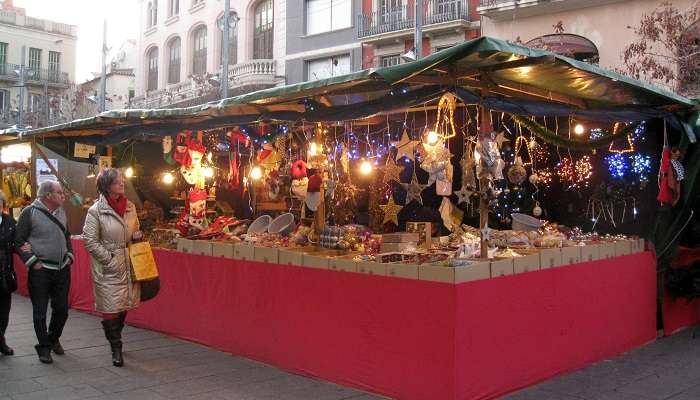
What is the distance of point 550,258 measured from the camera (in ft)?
18.1

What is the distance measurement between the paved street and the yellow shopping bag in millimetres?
851

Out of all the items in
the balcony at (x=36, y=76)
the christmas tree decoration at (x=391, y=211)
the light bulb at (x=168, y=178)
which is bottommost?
the christmas tree decoration at (x=391, y=211)

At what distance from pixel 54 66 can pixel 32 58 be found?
152 cm

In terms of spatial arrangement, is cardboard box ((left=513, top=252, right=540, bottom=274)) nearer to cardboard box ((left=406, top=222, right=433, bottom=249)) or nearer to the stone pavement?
cardboard box ((left=406, top=222, right=433, bottom=249))

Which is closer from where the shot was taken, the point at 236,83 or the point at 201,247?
the point at 201,247

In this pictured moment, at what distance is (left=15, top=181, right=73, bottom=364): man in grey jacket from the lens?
19.4 ft

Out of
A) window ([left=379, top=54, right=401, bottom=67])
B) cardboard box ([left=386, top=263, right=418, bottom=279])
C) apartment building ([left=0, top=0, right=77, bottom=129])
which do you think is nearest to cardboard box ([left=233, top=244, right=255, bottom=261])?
cardboard box ([left=386, top=263, right=418, bottom=279])

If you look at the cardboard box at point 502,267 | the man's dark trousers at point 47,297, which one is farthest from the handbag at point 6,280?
the cardboard box at point 502,267

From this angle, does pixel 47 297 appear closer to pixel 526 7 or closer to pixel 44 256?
pixel 44 256

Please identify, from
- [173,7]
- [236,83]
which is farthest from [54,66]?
[236,83]

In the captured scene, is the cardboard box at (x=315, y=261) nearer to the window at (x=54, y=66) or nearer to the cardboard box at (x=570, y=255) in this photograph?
the cardboard box at (x=570, y=255)

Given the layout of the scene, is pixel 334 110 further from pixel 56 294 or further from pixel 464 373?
pixel 56 294

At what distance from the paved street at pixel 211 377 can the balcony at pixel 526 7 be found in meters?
12.5

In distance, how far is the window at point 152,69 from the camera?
3462 cm
